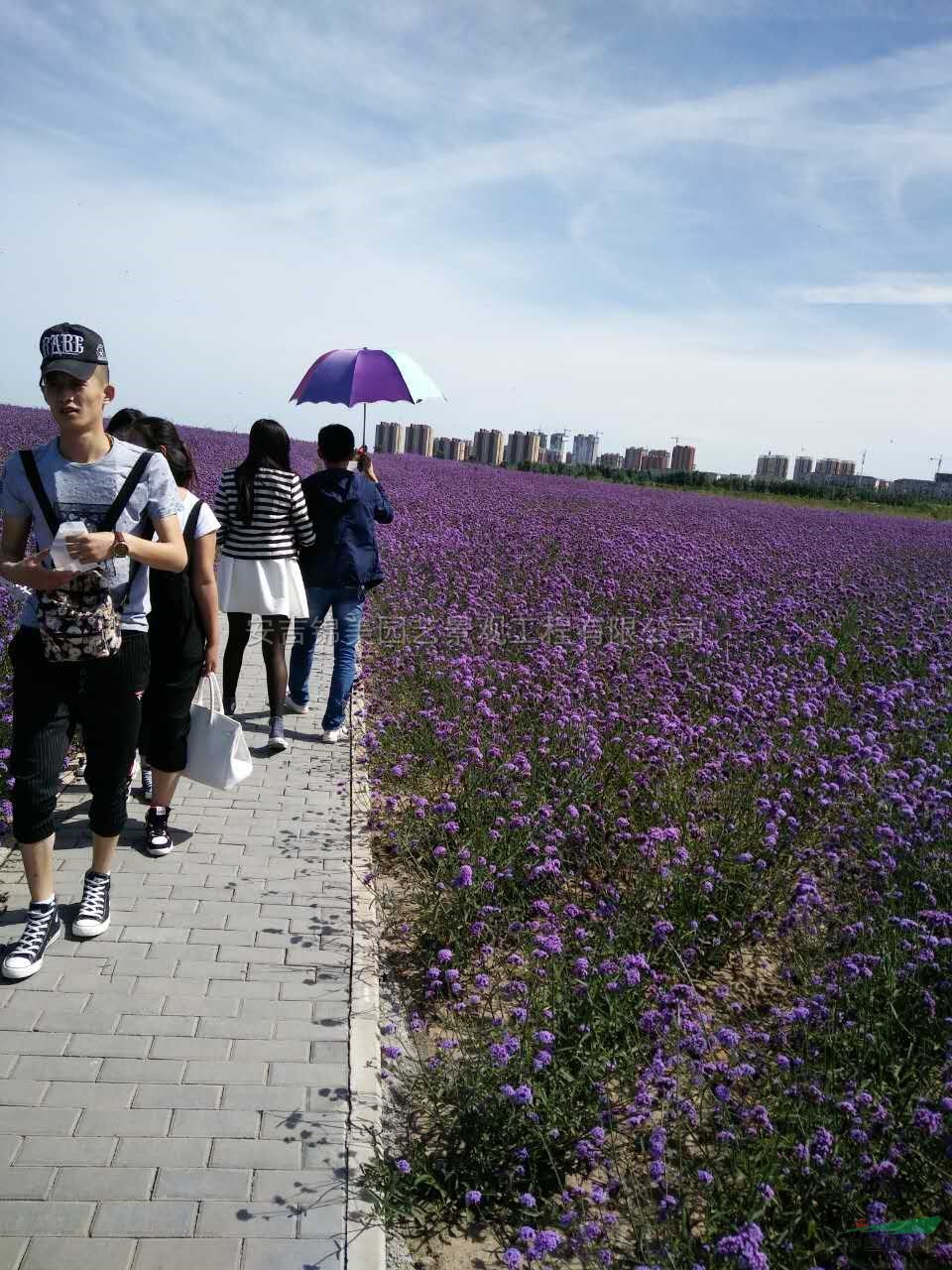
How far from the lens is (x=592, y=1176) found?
239cm

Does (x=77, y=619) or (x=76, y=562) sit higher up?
(x=76, y=562)

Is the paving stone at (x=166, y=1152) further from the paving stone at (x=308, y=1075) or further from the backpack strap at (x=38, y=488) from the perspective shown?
the backpack strap at (x=38, y=488)

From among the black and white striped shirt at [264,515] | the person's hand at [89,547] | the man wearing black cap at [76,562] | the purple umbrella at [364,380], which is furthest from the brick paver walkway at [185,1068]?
the purple umbrella at [364,380]

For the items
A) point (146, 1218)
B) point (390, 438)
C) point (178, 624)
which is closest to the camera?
point (146, 1218)

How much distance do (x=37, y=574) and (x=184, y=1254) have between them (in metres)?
1.77

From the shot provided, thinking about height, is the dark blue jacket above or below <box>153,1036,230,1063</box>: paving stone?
above

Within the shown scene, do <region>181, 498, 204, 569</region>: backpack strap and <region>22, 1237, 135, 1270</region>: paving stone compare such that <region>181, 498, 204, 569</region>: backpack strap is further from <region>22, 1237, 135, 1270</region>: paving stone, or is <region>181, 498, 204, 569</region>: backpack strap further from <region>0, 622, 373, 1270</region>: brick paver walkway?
<region>22, 1237, 135, 1270</region>: paving stone

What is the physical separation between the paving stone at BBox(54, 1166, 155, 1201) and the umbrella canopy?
4.29 metres

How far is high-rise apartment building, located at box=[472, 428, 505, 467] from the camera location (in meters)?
64.2

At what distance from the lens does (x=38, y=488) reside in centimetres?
269

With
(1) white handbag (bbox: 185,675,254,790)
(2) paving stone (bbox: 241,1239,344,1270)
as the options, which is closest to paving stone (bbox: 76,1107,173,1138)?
(2) paving stone (bbox: 241,1239,344,1270)

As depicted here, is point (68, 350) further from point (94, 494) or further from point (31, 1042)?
point (31, 1042)

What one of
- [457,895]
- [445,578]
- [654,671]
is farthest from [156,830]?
[445,578]

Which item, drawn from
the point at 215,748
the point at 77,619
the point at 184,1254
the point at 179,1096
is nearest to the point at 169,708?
the point at 215,748
